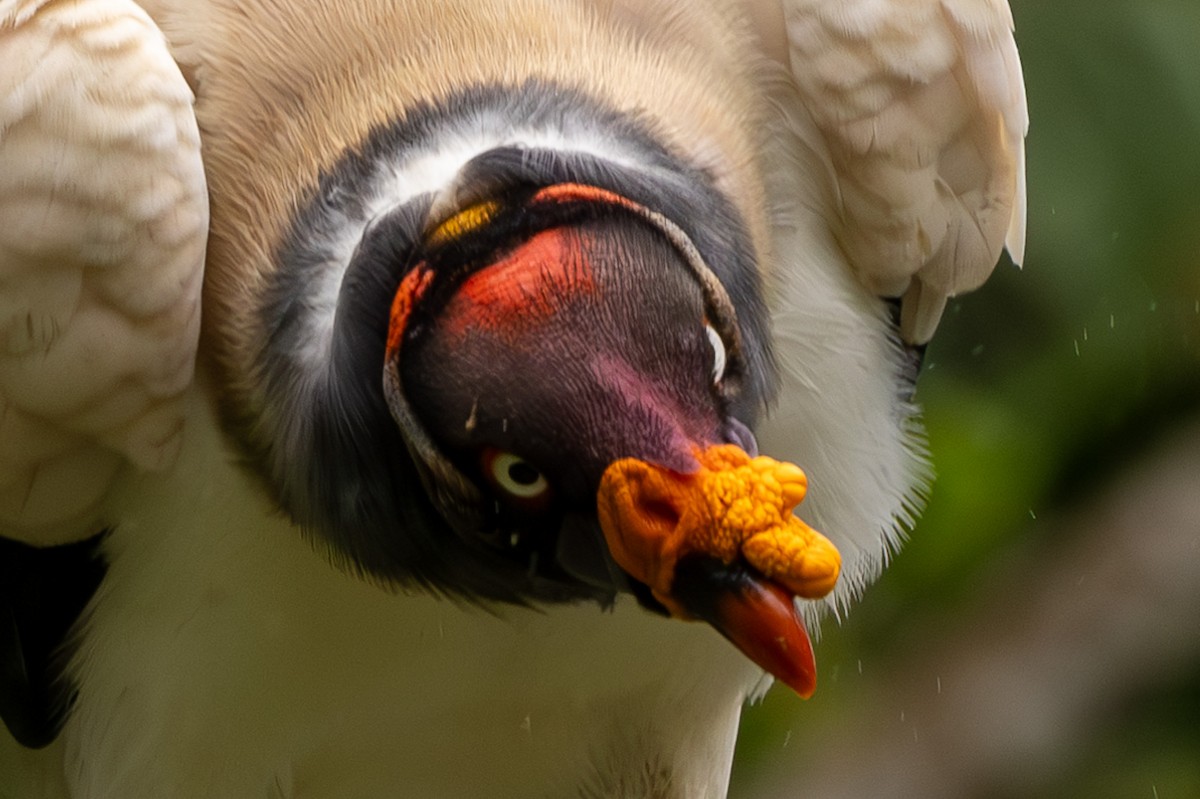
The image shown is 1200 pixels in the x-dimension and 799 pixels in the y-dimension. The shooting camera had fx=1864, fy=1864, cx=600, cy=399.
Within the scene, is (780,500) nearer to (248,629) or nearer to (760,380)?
(760,380)

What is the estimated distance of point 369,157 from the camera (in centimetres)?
223

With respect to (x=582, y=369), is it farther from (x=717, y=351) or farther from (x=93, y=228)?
(x=93, y=228)

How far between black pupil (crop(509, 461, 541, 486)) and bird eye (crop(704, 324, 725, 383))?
0.20 meters

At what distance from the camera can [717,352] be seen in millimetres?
1875

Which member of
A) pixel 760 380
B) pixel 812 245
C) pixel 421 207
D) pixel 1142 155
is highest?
pixel 421 207

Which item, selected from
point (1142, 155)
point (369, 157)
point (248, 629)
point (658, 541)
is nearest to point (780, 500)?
point (658, 541)

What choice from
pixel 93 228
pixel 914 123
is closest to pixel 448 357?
pixel 93 228

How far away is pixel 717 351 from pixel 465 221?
0.95 feet

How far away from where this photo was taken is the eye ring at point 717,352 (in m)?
1.86

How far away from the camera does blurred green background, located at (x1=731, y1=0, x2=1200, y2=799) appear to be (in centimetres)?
546

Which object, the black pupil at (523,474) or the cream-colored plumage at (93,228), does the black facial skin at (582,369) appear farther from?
the cream-colored plumage at (93,228)

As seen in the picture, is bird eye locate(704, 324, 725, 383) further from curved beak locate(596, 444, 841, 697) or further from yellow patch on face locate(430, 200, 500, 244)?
yellow patch on face locate(430, 200, 500, 244)

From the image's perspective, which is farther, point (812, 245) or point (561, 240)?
point (812, 245)

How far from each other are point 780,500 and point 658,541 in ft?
0.40
